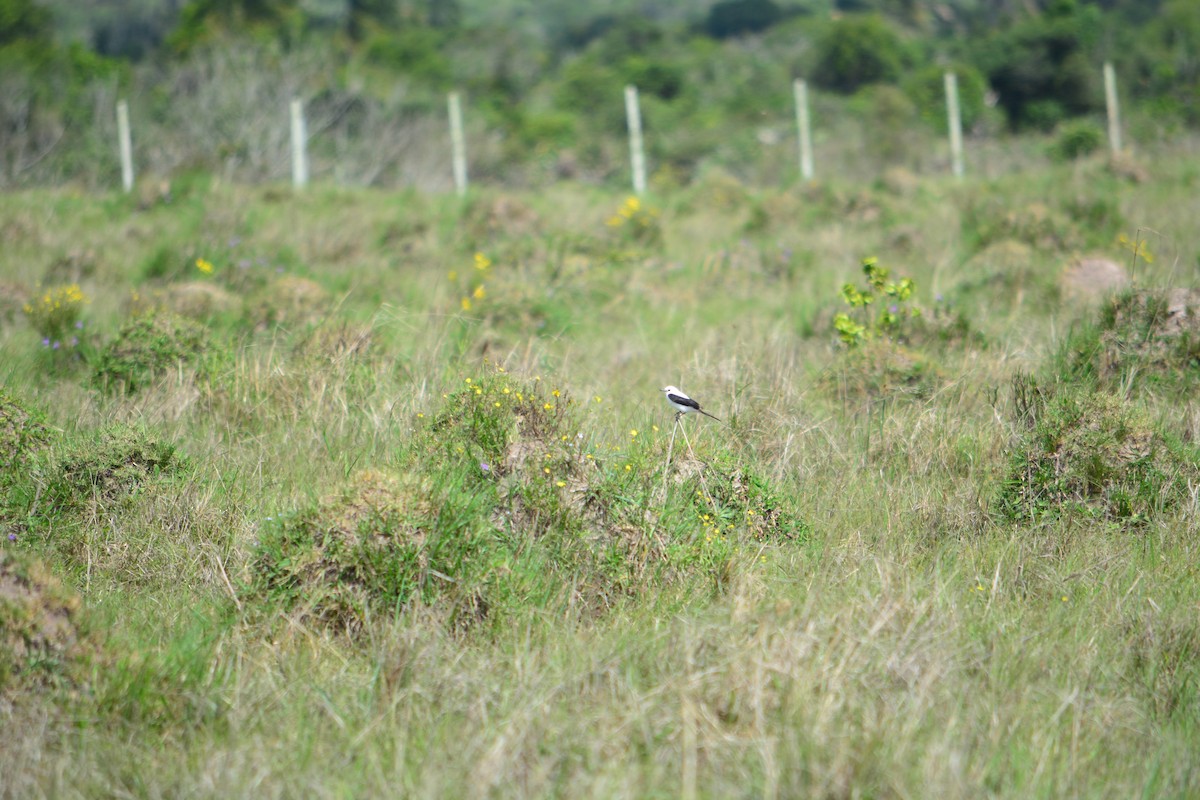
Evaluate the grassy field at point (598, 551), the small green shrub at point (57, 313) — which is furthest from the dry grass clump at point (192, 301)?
the small green shrub at point (57, 313)

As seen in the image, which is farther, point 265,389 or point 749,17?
point 749,17

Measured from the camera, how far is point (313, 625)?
3.36m

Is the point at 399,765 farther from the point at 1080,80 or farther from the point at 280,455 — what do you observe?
the point at 1080,80

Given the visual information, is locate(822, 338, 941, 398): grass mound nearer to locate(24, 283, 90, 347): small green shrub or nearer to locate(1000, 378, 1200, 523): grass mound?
locate(1000, 378, 1200, 523): grass mound

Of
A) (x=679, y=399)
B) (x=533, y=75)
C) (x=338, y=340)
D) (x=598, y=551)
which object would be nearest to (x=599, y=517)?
(x=598, y=551)

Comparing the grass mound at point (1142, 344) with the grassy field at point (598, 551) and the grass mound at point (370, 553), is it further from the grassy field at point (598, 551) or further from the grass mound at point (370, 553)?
the grass mound at point (370, 553)

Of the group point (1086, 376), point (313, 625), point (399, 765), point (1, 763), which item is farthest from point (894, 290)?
point (1, 763)

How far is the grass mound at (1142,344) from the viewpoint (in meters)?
5.35

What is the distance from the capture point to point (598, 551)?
370 cm

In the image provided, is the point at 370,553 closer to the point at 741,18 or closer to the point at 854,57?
the point at 854,57

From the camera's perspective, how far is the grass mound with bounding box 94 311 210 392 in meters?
5.60

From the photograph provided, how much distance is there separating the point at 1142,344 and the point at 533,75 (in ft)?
86.3

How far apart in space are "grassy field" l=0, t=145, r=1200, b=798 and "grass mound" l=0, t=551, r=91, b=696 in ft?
0.03

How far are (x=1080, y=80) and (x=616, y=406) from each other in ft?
74.0
